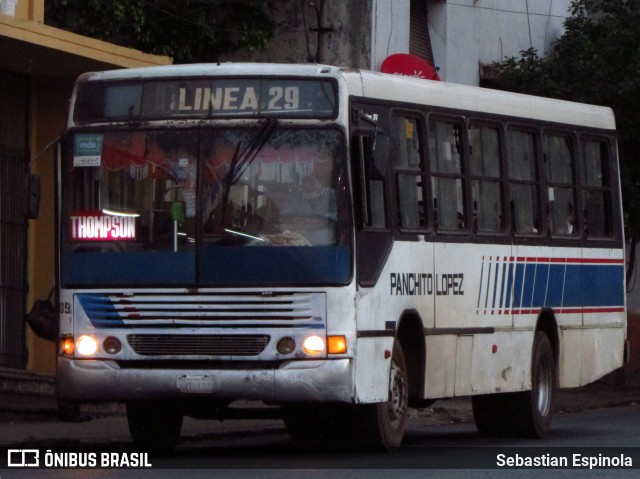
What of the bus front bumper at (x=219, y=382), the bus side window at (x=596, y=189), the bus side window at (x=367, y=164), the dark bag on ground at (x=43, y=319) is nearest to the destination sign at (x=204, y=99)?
the bus side window at (x=367, y=164)

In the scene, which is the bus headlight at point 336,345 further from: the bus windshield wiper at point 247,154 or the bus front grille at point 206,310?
the bus windshield wiper at point 247,154

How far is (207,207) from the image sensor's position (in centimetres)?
1226

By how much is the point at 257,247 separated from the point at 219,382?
1.01 metres

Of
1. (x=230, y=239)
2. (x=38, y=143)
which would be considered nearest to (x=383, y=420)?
(x=230, y=239)

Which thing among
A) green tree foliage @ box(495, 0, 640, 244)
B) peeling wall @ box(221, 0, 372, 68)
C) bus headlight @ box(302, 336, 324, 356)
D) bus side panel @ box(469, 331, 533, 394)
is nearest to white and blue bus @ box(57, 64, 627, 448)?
bus headlight @ box(302, 336, 324, 356)

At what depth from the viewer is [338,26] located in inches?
895

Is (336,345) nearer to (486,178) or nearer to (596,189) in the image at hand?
(486,178)

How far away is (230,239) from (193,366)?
3.16 ft

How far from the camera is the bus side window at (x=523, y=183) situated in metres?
15.2

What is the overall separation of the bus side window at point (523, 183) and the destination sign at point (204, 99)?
10.8ft

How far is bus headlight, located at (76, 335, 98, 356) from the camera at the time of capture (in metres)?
12.4

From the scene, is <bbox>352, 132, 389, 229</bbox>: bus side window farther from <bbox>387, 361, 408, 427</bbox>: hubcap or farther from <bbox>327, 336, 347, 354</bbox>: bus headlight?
<bbox>387, 361, 408, 427</bbox>: hubcap

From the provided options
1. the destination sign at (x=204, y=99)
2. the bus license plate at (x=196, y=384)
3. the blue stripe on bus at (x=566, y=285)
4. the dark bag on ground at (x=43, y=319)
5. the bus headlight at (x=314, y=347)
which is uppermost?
the destination sign at (x=204, y=99)

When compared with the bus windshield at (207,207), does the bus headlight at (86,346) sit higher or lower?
lower
